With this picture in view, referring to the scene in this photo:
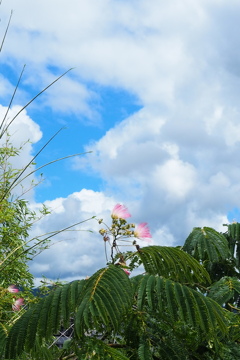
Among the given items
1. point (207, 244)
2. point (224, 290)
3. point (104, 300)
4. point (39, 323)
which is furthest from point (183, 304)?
point (207, 244)

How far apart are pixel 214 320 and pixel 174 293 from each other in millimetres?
182

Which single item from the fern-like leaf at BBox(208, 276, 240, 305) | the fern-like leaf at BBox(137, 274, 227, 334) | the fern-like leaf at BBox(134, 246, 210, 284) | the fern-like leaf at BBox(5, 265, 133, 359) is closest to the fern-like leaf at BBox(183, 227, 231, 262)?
the fern-like leaf at BBox(208, 276, 240, 305)

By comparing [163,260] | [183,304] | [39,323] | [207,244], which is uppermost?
[207,244]

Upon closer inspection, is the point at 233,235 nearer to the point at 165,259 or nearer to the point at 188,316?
the point at 165,259

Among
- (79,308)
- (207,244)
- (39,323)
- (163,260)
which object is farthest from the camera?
(207,244)

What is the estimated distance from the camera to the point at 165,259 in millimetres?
2525

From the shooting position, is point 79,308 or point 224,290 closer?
point 79,308

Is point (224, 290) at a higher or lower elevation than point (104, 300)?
higher

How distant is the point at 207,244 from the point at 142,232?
109 centimetres

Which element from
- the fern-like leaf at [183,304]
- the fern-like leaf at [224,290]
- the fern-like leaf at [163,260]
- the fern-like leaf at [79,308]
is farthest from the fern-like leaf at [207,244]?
the fern-like leaf at [79,308]

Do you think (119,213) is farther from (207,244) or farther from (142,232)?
(207,244)

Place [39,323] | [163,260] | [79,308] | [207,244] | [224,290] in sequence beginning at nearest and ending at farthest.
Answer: [79,308] < [39,323] < [163,260] < [224,290] < [207,244]

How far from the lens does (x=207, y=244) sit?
3680 mm

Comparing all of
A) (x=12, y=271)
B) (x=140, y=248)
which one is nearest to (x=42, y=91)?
(x=140, y=248)
